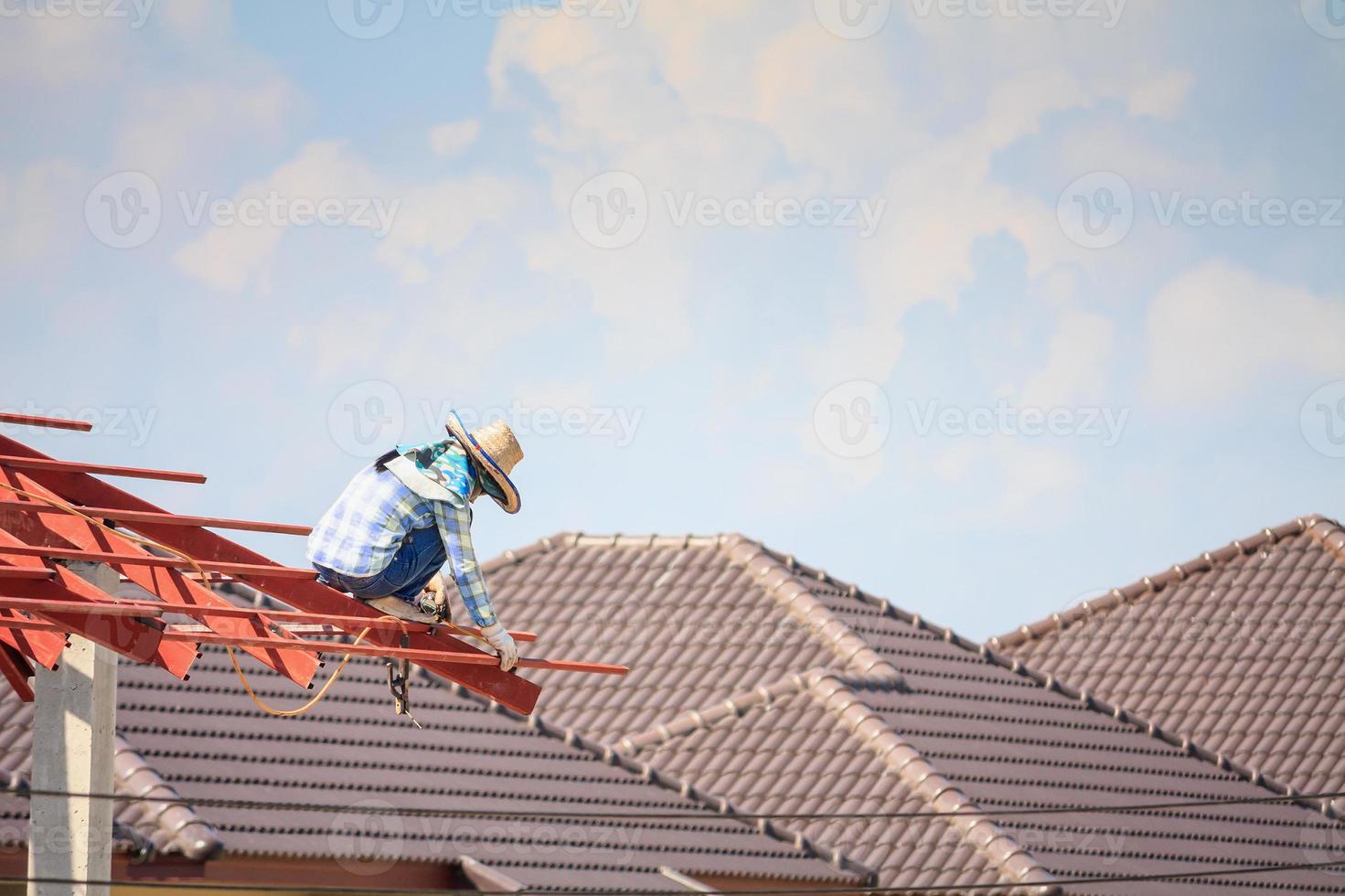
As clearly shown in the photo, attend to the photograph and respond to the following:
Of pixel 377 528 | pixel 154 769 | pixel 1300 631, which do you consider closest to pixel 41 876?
pixel 377 528

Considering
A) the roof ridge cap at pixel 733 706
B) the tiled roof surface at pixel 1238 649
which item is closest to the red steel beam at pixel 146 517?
the roof ridge cap at pixel 733 706

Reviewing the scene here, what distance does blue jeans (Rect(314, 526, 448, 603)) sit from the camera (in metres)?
8.06

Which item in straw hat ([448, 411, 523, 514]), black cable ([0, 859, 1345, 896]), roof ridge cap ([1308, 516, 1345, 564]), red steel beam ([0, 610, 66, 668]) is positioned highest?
roof ridge cap ([1308, 516, 1345, 564])

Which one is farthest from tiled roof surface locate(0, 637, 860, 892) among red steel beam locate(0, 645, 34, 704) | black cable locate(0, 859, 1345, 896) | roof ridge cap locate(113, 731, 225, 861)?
red steel beam locate(0, 645, 34, 704)

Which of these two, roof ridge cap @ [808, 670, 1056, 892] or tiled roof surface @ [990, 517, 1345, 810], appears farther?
tiled roof surface @ [990, 517, 1345, 810]

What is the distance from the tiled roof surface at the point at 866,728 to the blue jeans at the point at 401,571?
7642 mm

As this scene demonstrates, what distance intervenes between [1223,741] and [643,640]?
6918 mm

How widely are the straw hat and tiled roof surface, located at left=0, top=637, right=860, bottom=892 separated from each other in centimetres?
493

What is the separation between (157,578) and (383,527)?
115 cm

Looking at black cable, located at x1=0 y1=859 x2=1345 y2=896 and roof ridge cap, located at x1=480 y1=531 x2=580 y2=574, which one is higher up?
roof ridge cap, located at x1=480 y1=531 x2=580 y2=574

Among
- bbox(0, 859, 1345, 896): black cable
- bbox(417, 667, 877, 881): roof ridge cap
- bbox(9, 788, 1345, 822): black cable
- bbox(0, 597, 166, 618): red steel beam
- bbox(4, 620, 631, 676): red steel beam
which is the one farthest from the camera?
bbox(417, 667, 877, 881): roof ridge cap

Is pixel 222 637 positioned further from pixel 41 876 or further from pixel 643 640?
pixel 643 640

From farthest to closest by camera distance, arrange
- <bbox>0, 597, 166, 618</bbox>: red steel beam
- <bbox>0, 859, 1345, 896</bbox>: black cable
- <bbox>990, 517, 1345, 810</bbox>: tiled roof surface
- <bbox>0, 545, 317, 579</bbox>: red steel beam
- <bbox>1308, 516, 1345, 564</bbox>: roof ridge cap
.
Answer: <bbox>1308, 516, 1345, 564</bbox>: roof ridge cap < <bbox>990, 517, 1345, 810</bbox>: tiled roof surface < <bbox>0, 859, 1345, 896</bbox>: black cable < <bbox>0, 545, 317, 579</bbox>: red steel beam < <bbox>0, 597, 166, 618</bbox>: red steel beam

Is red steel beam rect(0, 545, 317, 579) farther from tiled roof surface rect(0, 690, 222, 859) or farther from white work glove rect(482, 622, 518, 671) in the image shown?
tiled roof surface rect(0, 690, 222, 859)
